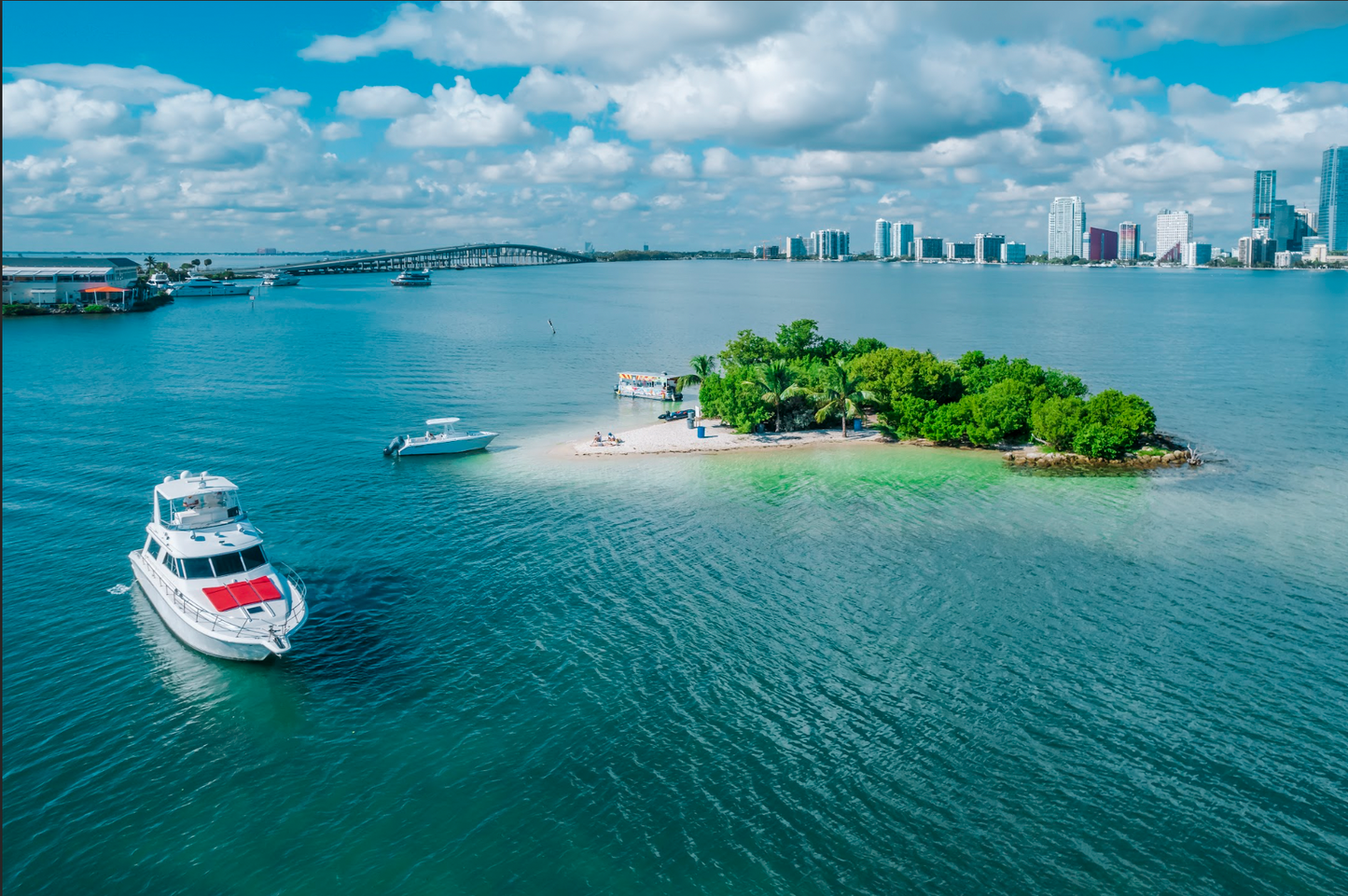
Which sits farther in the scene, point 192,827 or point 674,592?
point 674,592

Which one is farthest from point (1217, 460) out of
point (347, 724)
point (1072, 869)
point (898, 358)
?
point (347, 724)

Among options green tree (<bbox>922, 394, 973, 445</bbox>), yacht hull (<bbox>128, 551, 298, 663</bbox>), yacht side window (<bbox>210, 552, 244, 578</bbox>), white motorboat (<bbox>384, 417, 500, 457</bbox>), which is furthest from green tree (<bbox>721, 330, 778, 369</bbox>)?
yacht hull (<bbox>128, 551, 298, 663</bbox>)

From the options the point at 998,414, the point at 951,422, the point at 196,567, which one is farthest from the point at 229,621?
the point at 998,414

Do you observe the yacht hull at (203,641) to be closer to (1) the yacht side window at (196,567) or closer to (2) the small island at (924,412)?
(1) the yacht side window at (196,567)

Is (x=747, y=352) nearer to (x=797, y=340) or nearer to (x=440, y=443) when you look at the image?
(x=797, y=340)

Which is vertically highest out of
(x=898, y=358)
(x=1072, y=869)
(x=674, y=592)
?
(x=898, y=358)

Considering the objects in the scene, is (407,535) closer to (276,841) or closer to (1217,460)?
(276,841)
